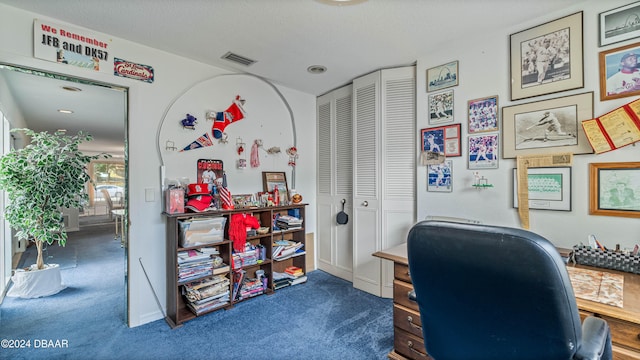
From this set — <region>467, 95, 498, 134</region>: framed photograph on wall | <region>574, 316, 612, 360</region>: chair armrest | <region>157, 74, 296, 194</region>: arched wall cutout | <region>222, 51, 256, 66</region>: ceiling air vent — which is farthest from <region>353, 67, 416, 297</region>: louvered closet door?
<region>574, 316, 612, 360</region>: chair armrest

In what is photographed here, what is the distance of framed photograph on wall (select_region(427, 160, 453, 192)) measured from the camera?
239cm

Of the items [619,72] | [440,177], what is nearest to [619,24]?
[619,72]

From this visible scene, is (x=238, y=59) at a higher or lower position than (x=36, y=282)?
higher

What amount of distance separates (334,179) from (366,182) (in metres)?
0.57

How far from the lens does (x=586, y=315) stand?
1.16 m

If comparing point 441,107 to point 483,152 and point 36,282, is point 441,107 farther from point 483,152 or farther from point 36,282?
point 36,282

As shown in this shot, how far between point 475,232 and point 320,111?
3133mm

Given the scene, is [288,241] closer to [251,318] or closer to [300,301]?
[300,301]

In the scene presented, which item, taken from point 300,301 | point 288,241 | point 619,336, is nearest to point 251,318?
point 300,301

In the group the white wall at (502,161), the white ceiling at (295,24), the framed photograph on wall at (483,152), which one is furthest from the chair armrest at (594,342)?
the white ceiling at (295,24)

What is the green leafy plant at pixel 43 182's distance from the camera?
2051 mm

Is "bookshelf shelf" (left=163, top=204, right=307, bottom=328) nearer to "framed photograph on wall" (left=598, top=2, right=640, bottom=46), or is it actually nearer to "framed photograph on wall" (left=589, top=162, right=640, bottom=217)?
"framed photograph on wall" (left=589, top=162, right=640, bottom=217)

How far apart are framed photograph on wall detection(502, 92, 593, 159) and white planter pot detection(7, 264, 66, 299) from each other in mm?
4311

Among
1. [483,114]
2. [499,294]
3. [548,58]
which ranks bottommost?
[499,294]
